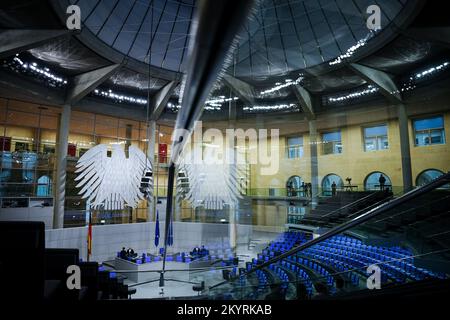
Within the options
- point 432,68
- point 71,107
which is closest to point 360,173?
point 432,68

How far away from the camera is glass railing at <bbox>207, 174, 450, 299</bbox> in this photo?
356cm

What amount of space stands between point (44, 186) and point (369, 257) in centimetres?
1719

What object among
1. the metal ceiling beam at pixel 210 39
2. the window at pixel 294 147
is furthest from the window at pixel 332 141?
the metal ceiling beam at pixel 210 39

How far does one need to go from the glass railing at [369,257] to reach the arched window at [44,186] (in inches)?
503

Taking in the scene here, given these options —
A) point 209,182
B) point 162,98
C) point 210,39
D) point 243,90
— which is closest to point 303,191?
point 243,90

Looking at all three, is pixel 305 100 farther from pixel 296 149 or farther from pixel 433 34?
pixel 433 34

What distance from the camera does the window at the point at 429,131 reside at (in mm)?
15015

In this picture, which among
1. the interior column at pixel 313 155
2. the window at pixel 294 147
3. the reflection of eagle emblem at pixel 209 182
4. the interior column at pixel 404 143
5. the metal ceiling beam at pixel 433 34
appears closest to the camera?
the reflection of eagle emblem at pixel 209 182

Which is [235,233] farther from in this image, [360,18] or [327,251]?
[360,18]

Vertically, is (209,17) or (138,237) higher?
(209,17)

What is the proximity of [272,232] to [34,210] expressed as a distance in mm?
13083

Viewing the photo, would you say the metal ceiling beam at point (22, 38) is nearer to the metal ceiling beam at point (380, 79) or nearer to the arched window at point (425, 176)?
the metal ceiling beam at point (380, 79)

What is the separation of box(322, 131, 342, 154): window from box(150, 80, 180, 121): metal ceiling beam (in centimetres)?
1044

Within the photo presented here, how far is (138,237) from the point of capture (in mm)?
18844
